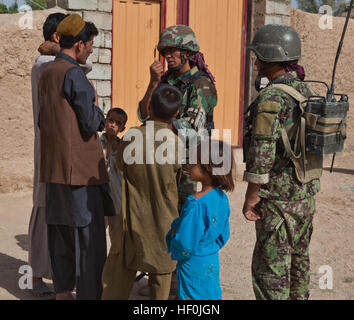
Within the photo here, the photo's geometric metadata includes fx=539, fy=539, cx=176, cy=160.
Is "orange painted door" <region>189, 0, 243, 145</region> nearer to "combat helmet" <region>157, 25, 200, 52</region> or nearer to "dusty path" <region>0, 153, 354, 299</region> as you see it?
"dusty path" <region>0, 153, 354, 299</region>

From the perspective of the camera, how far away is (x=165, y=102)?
3162 millimetres

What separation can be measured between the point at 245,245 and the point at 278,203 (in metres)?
2.37

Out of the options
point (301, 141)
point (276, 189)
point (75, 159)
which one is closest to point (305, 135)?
point (301, 141)

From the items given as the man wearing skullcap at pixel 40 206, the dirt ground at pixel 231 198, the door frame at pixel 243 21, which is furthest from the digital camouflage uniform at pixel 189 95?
the door frame at pixel 243 21

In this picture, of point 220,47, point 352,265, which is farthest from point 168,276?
point 220,47

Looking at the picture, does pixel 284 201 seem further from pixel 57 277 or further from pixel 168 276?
pixel 57 277

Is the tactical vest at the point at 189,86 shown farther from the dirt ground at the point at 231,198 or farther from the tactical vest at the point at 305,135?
the dirt ground at the point at 231,198

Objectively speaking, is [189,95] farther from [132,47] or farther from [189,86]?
[132,47]

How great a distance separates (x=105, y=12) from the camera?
23.9ft

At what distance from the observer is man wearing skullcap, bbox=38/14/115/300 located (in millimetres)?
3361

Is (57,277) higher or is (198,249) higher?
(198,249)

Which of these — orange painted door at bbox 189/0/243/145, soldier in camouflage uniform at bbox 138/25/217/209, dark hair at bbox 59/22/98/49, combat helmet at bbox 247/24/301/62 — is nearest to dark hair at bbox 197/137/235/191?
soldier in camouflage uniform at bbox 138/25/217/209

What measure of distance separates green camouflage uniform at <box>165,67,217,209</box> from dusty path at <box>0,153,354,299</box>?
1074 millimetres

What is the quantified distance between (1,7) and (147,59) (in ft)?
58.3
